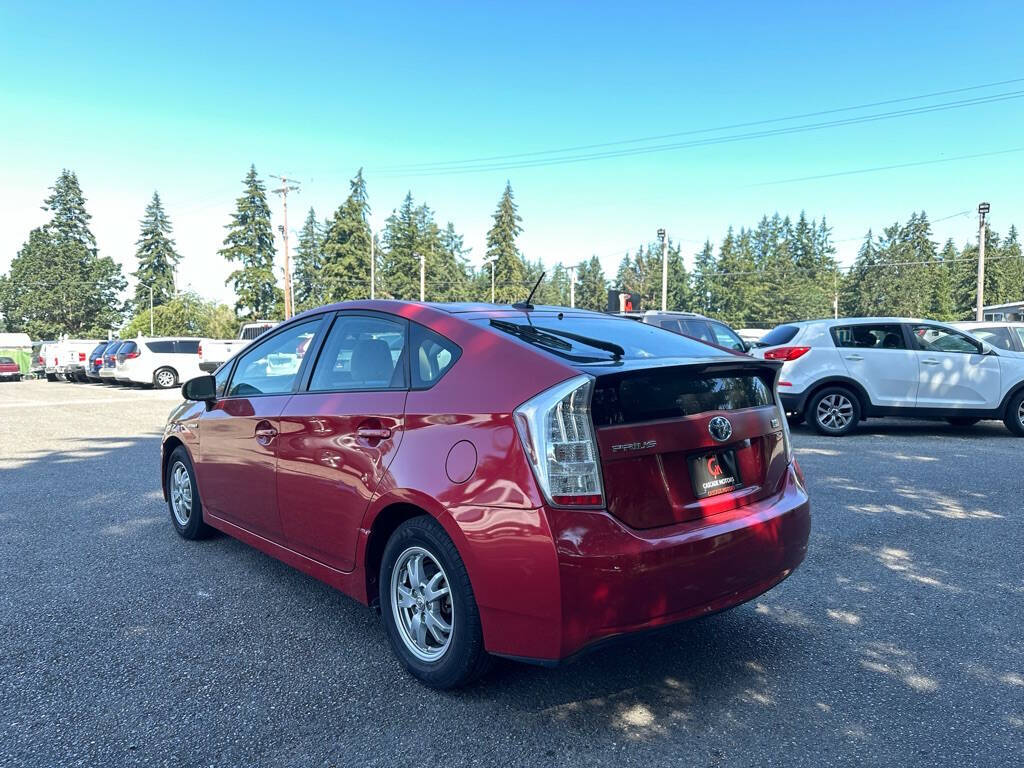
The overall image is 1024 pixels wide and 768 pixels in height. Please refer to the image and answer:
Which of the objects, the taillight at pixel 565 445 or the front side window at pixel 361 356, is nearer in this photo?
the taillight at pixel 565 445

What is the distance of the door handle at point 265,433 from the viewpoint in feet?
12.4

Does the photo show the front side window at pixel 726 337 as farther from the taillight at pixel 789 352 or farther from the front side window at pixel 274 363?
the front side window at pixel 274 363

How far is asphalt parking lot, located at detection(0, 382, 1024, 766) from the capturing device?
2.51m

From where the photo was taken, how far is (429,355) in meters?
3.08

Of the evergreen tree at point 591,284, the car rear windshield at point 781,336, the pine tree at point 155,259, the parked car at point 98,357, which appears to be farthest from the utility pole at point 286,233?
the evergreen tree at point 591,284

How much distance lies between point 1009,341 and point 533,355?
1153 cm

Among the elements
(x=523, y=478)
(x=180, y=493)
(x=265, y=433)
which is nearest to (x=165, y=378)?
(x=180, y=493)

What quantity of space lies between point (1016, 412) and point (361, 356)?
9993 mm

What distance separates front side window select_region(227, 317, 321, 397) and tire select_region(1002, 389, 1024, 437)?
9.92 meters

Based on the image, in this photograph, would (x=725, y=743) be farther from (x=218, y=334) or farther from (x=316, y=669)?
(x=218, y=334)

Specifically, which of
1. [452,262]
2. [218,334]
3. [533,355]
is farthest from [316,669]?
[452,262]

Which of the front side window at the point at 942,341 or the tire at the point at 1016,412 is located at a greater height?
the front side window at the point at 942,341

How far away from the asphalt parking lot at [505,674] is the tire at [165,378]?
20159 millimetres

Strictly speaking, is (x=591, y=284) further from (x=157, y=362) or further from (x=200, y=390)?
(x=200, y=390)
